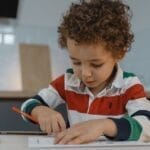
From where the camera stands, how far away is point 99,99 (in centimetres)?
94

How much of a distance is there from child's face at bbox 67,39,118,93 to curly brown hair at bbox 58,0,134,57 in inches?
0.6

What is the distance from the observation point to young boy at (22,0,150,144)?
710 mm

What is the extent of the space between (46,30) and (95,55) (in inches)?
59.9

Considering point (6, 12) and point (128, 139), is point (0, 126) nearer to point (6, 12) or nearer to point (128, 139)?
point (6, 12)

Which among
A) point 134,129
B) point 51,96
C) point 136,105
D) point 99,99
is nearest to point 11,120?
point 51,96

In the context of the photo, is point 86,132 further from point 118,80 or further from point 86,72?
point 118,80

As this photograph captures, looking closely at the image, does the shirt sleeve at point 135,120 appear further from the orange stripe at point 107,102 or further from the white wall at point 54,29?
the white wall at point 54,29

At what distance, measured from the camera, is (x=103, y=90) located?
0.93 metres

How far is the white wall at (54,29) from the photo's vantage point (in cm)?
219

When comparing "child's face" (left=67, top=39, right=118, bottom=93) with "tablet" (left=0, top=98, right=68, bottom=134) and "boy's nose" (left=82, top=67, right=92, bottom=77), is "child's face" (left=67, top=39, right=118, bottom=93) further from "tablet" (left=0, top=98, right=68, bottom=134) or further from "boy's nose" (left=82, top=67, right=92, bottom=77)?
"tablet" (left=0, top=98, right=68, bottom=134)

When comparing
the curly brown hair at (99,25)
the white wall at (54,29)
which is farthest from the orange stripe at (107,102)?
the white wall at (54,29)

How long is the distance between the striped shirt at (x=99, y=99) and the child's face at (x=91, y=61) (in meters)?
0.08

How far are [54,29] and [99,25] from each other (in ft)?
4.90

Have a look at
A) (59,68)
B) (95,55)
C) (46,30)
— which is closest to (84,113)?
(95,55)
